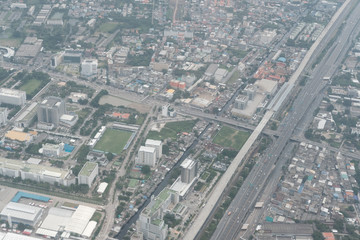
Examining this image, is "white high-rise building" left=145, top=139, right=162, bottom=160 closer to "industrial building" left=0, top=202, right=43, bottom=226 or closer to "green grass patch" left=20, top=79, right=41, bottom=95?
"industrial building" left=0, top=202, right=43, bottom=226

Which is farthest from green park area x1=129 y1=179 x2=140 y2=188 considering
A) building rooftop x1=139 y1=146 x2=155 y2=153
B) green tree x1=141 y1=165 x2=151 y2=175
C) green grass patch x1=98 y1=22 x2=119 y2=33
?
green grass patch x1=98 y1=22 x2=119 y2=33

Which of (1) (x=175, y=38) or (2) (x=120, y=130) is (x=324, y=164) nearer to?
(2) (x=120, y=130)

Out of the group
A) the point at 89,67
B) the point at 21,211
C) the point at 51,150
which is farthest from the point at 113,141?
the point at 89,67

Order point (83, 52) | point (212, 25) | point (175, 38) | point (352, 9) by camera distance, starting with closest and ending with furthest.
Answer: point (83, 52)
point (175, 38)
point (212, 25)
point (352, 9)

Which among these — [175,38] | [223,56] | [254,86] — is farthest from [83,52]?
[254,86]

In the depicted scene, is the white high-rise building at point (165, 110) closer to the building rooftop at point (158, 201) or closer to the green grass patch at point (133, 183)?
the green grass patch at point (133, 183)

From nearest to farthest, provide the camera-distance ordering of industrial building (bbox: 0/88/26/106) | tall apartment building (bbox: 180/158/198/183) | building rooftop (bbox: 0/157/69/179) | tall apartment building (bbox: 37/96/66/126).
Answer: tall apartment building (bbox: 180/158/198/183) → building rooftop (bbox: 0/157/69/179) → tall apartment building (bbox: 37/96/66/126) → industrial building (bbox: 0/88/26/106)

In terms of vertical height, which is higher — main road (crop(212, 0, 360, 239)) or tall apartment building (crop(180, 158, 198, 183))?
tall apartment building (crop(180, 158, 198, 183))
